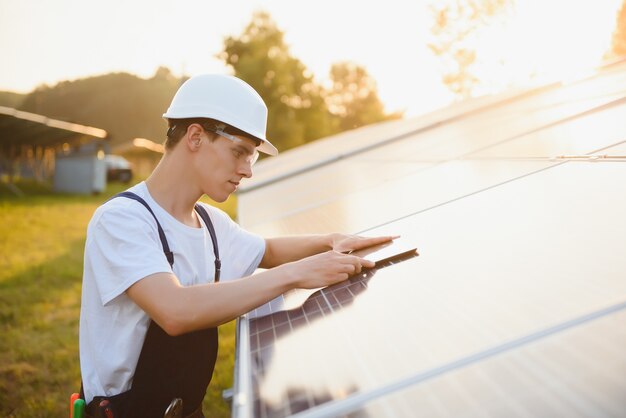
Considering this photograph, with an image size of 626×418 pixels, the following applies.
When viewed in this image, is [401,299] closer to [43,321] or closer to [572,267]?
[572,267]

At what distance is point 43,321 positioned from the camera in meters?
5.78

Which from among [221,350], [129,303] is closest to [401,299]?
[129,303]

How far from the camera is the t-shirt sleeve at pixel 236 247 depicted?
2.47 meters

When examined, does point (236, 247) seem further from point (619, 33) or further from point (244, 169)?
point (619, 33)

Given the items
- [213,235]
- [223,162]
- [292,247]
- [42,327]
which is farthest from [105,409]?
[42,327]

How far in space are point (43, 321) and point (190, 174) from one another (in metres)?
4.58

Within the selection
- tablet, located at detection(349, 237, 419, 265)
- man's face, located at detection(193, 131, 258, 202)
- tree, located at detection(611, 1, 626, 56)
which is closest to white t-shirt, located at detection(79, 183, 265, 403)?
man's face, located at detection(193, 131, 258, 202)

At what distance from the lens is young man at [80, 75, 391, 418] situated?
174 cm

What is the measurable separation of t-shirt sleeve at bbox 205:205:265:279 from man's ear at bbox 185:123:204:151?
16.9 inches

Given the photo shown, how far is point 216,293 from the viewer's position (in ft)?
5.74

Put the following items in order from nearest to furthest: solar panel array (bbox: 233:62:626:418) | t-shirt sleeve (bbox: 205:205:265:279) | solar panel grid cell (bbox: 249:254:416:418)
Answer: solar panel array (bbox: 233:62:626:418) → solar panel grid cell (bbox: 249:254:416:418) → t-shirt sleeve (bbox: 205:205:265:279)

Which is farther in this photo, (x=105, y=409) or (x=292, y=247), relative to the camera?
(x=292, y=247)

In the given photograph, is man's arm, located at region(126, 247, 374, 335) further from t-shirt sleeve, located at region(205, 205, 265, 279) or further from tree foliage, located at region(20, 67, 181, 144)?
tree foliage, located at region(20, 67, 181, 144)

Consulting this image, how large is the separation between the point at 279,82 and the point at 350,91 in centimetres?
2539
